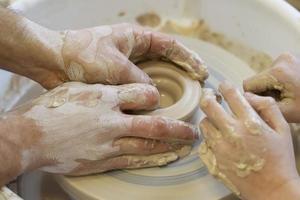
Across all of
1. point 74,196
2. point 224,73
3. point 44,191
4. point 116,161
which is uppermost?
point 224,73

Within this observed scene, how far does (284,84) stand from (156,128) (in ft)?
1.03

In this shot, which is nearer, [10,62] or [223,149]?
[223,149]

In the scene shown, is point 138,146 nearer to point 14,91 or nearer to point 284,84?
point 284,84

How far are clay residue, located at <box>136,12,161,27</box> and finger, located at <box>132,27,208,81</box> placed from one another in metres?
0.43

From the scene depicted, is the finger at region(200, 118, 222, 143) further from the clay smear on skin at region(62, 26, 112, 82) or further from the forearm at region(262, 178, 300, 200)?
the clay smear on skin at region(62, 26, 112, 82)

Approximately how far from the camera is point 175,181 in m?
1.11

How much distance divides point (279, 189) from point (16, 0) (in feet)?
3.18

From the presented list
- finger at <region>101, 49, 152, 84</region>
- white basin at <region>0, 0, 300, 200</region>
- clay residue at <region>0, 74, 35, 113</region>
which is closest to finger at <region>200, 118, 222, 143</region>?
finger at <region>101, 49, 152, 84</region>

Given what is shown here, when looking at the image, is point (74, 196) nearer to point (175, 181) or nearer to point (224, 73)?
point (175, 181)

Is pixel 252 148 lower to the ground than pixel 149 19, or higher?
higher

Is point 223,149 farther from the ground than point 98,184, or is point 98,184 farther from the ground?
point 223,149

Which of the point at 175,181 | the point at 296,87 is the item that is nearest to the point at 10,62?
the point at 175,181

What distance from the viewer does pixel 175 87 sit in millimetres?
1242

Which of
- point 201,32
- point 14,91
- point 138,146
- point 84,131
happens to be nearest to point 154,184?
point 138,146
